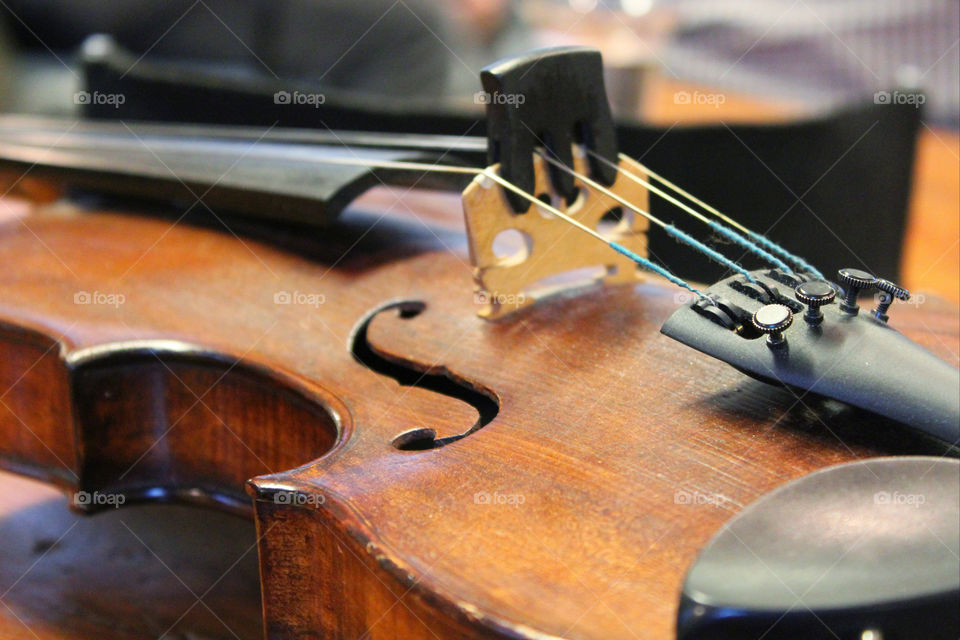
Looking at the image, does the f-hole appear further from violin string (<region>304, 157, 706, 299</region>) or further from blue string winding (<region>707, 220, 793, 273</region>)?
blue string winding (<region>707, 220, 793, 273</region>)

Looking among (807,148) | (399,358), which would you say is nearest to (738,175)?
(807,148)

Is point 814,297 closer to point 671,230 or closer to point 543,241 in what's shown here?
point 671,230

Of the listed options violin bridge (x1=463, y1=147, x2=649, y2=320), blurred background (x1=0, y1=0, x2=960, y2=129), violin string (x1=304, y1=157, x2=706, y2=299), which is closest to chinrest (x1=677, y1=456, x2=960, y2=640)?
violin string (x1=304, y1=157, x2=706, y2=299)

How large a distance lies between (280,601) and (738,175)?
1.12 metres

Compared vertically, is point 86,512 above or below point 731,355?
below

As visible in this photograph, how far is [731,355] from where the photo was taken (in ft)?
2.38

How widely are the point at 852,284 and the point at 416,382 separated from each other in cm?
39

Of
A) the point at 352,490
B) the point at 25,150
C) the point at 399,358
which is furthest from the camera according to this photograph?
the point at 25,150

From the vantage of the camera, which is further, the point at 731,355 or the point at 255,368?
the point at 255,368

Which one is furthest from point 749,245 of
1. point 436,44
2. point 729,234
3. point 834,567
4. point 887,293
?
point 436,44

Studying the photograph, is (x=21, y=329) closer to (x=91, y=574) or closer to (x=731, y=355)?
(x=91, y=574)

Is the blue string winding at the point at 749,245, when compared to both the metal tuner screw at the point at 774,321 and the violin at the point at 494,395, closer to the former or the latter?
the violin at the point at 494,395

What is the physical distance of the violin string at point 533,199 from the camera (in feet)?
2.71

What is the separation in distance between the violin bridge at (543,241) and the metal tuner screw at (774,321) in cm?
31
